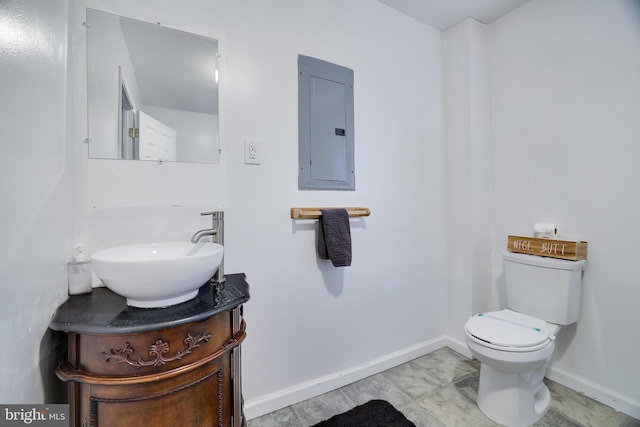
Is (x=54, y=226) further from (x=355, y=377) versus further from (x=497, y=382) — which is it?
(x=497, y=382)

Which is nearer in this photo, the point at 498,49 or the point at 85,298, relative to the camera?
the point at 85,298

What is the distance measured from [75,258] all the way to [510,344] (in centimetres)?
187

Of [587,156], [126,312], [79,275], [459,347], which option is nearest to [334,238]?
[126,312]

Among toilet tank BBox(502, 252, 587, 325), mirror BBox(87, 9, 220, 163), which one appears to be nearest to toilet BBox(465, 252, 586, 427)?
toilet tank BBox(502, 252, 587, 325)

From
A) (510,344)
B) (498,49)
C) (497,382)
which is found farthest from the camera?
(498,49)

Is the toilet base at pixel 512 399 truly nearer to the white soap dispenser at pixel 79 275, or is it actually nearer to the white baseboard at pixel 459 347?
the white baseboard at pixel 459 347

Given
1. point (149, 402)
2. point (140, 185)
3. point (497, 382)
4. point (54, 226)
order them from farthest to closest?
point (497, 382)
point (140, 185)
point (54, 226)
point (149, 402)

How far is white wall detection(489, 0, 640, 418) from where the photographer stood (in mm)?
1465

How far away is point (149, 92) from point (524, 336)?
2073mm

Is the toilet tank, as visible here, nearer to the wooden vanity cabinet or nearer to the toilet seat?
the toilet seat

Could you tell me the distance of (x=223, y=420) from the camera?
957mm

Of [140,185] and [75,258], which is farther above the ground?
[140,185]

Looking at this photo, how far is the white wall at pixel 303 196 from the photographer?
1.24 m

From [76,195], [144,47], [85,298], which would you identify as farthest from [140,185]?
[144,47]
